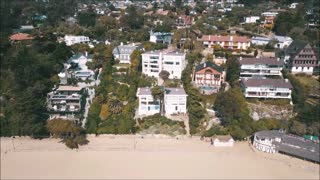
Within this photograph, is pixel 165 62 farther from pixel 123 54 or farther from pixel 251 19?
pixel 251 19

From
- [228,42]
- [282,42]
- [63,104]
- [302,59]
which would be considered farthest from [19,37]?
[302,59]

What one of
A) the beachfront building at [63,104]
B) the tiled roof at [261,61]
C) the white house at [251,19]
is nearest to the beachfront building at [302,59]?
the tiled roof at [261,61]

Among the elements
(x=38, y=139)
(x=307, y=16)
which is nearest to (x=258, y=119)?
(x=38, y=139)

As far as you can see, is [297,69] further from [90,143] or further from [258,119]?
[90,143]

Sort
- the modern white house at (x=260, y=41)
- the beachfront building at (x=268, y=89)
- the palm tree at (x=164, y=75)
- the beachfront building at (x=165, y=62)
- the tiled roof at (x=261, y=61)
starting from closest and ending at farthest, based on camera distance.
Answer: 1. the beachfront building at (x=268, y=89)
2. the tiled roof at (x=261, y=61)
3. the palm tree at (x=164, y=75)
4. the beachfront building at (x=165, y=62)
5. the modern white house at (x=260, y=41)

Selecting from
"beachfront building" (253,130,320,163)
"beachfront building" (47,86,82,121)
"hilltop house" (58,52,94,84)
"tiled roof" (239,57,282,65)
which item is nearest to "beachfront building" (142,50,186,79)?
"hilltop house" (58,52,94,84)

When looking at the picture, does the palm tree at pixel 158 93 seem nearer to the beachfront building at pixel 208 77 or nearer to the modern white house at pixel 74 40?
the beachfront building at pixel 208 77

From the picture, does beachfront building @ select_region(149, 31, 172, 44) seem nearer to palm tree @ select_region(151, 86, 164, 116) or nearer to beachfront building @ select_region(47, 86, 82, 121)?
palm tree @ select_region(151, 86, 164, 116)

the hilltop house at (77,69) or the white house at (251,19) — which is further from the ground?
the white house at (251,19)
